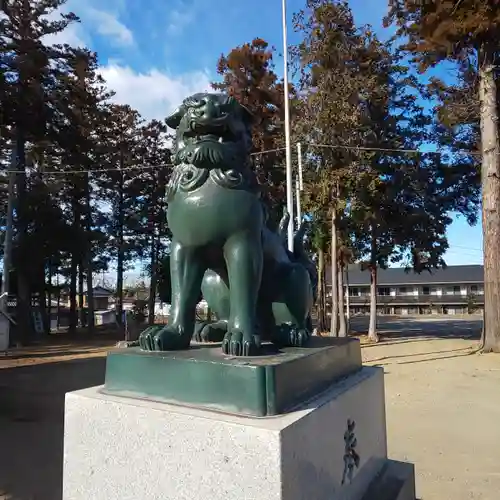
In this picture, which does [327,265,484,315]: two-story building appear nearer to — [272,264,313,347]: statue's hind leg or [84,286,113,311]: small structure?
[84,286,113,311]: small structure

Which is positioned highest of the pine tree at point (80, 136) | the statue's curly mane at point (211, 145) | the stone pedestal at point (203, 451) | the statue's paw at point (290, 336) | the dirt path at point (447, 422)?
the pine tree at point (80, 136)

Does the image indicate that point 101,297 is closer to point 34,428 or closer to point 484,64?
point 484,64

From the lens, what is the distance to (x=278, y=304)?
201 cm

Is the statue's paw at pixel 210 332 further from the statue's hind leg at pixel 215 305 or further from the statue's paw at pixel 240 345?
the statue's paw at pixel 240 345

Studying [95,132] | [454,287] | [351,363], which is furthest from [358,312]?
[351,363]

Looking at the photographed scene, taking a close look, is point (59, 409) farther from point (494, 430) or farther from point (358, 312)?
point (358, 312)

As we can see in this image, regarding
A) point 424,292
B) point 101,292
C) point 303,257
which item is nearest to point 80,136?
point 303,257

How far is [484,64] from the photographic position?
33.9 ft

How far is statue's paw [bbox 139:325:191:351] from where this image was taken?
1.60 meters

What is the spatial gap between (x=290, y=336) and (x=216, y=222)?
57 centimetres

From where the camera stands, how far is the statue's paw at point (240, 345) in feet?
4.94

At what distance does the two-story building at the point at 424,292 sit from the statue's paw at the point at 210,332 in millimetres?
39398

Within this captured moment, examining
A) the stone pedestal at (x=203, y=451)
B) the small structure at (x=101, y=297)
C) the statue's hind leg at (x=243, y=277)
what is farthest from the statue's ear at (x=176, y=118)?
the small structure at (x=101, y=297)

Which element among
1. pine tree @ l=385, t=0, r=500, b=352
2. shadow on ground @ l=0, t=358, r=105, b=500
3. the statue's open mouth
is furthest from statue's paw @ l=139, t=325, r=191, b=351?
pine tree @ l=385, t=0, r=500, b=352
